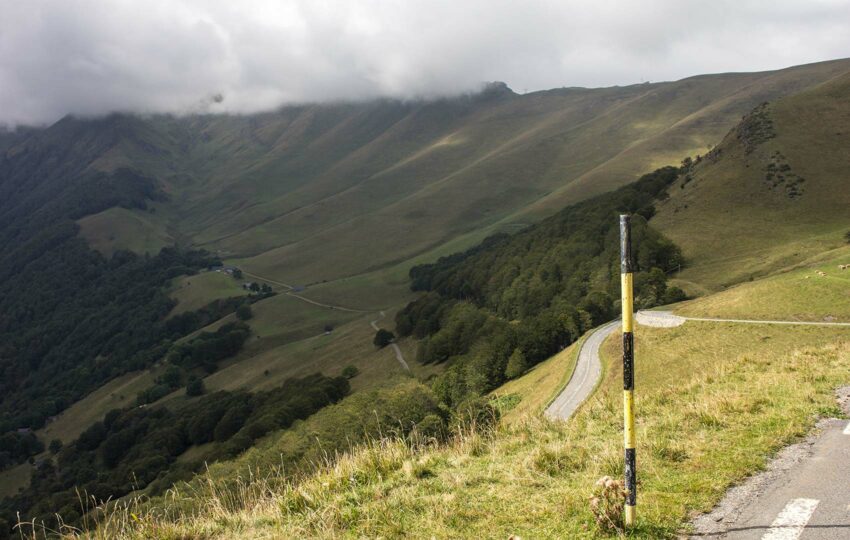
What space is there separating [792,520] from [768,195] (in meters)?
110

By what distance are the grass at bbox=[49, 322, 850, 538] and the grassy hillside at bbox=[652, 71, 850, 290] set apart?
242 ft

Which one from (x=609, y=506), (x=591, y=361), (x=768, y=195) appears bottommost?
(x=591, y=361)

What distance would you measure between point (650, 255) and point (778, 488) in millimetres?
86698

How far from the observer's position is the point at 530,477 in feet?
Answer: 29.6

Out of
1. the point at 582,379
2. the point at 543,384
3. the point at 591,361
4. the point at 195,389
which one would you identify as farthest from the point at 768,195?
the point at 195,389

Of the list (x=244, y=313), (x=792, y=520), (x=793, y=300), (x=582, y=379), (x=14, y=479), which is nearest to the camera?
(x=792, y=520)

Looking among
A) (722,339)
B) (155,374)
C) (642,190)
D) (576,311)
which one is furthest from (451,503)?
(155,374)

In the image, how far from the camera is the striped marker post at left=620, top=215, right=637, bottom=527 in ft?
20.6

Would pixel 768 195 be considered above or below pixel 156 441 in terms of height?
above

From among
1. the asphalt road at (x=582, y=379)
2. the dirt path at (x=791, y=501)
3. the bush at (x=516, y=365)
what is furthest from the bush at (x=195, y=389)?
the dirt path at (x=791, y=501)

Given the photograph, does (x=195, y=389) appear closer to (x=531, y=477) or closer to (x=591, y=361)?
(x=591, y=361)

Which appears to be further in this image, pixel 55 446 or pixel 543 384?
pixel 55 446

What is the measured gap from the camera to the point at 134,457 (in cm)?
10144

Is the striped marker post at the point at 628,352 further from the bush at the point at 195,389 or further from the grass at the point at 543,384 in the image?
the bush at the point at 195,389
